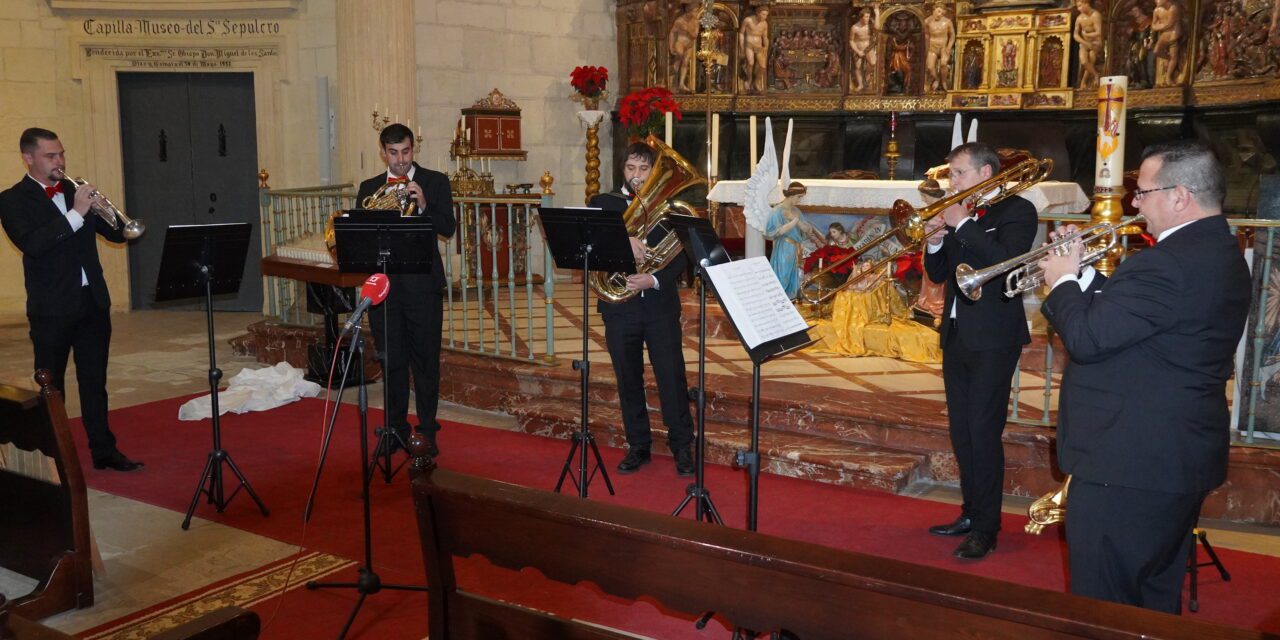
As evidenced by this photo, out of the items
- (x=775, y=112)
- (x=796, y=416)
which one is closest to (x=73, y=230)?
(x=796, y=416)

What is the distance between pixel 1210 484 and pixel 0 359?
32.4ft

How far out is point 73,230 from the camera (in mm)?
5559

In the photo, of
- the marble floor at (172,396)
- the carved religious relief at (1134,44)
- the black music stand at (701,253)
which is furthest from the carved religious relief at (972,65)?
the black music stand at (701,253)

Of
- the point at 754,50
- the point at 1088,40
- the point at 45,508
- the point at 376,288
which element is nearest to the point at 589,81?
the point at 754,50

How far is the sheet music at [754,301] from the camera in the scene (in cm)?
361

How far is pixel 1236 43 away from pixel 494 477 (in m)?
7.75

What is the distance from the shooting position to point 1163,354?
9.48 ft

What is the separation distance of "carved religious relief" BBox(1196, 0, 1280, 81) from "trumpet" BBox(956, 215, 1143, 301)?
6767 mm

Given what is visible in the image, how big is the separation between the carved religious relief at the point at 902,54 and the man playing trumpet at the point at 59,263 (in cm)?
857

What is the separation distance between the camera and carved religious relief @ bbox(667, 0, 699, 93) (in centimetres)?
1205

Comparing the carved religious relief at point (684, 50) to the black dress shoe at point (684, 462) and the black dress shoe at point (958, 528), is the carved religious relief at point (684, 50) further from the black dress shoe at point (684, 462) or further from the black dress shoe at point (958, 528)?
the black dress shoe at point (958, 528)

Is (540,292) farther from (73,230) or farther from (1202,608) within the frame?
(1202,608)

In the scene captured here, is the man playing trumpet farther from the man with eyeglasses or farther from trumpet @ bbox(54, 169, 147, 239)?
the man with eyeglasses

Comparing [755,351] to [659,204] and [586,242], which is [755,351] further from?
[659,204]
